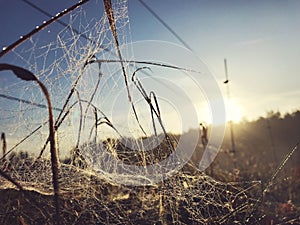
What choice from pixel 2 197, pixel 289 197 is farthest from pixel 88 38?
pixel 289 197

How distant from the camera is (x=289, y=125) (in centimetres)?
3038

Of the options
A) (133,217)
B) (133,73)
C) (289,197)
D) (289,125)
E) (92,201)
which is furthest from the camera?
(289,125)

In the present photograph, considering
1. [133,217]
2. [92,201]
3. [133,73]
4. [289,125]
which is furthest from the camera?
[289,125]

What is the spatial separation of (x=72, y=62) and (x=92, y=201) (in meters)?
0.72

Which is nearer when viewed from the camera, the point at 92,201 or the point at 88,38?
the point at 88,38

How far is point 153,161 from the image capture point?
1.74 meters

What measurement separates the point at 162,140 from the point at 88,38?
660mm

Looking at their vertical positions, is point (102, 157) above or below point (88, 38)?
below

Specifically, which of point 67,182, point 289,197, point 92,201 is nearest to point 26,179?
point 67,182

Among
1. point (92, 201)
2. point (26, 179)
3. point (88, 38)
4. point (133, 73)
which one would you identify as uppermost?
point (88, 38)

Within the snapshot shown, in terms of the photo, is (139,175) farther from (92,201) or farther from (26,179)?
(26,179)

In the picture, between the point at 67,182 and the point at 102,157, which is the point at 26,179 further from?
the point at 102,157

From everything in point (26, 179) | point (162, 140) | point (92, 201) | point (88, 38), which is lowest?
point (92, 201)

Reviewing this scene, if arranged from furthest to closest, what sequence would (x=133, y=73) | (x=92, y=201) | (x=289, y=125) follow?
(x=289, y=125), (x=92, y=201), (x=133, y=73)
